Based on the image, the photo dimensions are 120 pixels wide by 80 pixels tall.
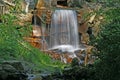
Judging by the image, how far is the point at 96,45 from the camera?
10539mm

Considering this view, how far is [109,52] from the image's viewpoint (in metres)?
9.73

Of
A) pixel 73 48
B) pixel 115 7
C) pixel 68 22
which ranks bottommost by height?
pixel 73 48

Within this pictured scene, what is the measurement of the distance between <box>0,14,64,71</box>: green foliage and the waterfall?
263 inches

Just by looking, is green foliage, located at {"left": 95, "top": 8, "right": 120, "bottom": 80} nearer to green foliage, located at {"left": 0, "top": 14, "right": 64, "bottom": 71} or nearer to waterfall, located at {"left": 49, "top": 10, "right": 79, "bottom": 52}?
green foliage, located at {"left": 0, "top": 14, "right": 64, "bottom": 71}

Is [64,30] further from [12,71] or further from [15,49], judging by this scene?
[12,71]

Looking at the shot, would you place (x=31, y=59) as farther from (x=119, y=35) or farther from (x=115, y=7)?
(x=119, y=35)

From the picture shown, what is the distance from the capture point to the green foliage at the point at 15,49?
58.1 ft

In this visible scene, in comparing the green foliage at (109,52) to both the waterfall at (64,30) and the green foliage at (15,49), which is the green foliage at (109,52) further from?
the waterfall at (64,30)

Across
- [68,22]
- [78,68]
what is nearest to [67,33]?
[68,22]

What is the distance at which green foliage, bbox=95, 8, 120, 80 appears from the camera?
9.59 metres

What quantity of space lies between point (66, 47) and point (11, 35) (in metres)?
9.25

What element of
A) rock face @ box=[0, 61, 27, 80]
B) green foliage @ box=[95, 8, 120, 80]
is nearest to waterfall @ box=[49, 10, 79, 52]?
rock face @ box=[0, 61, 27, 80]

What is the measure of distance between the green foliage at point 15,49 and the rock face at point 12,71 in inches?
84.1

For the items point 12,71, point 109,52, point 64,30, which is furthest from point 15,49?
point 64,30
